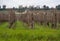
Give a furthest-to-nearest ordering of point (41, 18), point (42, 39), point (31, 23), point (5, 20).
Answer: point (5, 20), point (41, 18), point (31, 23), point (42, 39)

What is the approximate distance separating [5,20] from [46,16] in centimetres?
503

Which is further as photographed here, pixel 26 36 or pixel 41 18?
pixel 41 18

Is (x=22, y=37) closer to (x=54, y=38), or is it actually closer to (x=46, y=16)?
(x=54, y=38)

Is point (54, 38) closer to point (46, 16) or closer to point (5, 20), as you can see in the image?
point (46, 16)

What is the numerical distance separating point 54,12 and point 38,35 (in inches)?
508

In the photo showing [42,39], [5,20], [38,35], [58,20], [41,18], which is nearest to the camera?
[42,39]

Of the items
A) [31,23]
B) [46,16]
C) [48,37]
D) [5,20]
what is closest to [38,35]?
[48,37]

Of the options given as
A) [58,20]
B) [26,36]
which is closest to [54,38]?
[26,36]

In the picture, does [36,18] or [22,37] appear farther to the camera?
[36,18]

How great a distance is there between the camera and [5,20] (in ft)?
99.5

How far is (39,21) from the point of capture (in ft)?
88.6

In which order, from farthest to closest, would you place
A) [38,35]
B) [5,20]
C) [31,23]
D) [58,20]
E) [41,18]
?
[5,20]
[41,18]
[58,20]
[31,23]
[38,35]

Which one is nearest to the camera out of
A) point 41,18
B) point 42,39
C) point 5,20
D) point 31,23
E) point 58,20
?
point 42,39

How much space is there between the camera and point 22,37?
1358cm
